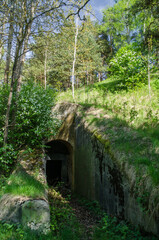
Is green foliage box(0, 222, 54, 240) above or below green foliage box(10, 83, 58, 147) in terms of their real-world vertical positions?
below

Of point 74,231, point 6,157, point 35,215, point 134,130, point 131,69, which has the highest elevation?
point 131,69

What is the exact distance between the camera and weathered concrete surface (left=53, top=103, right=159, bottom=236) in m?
3.88

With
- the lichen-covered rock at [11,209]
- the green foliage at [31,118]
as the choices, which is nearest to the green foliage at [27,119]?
the green foliage at [31,118]

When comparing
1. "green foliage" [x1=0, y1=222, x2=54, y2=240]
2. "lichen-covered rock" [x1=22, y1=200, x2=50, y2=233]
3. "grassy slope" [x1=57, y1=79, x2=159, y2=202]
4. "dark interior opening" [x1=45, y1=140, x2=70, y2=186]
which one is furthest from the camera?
"dark interior opening" [x1=45, y1=140, x2=70, y2=186]

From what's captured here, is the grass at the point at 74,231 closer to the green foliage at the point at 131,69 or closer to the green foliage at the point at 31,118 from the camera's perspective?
the green foliage at the point at 31,118

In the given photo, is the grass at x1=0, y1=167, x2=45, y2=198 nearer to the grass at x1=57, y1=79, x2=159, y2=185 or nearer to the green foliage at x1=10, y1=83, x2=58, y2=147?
the green foliage at x1=10, y1=83, x2=58, y2=147

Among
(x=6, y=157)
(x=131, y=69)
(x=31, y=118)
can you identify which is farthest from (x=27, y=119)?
(x=131, y=69)

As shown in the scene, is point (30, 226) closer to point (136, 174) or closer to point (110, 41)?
point (136, 174)

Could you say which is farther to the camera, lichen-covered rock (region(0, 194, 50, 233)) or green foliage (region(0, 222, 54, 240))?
lichen-covered rock (region(0, 194, 50, 233))

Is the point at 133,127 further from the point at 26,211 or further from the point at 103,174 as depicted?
the point at 26,211

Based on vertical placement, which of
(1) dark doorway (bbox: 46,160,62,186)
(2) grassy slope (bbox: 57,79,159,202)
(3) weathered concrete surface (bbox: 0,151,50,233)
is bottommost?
(1) dark doorway (bbox: 46,160,62,186)

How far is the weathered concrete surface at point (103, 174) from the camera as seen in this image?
3.88 metres

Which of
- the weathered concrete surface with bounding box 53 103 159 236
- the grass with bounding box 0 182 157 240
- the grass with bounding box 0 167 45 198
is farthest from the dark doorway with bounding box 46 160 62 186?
the grass with bounding box 0 167 45 198

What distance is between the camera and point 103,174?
19.5 ft
